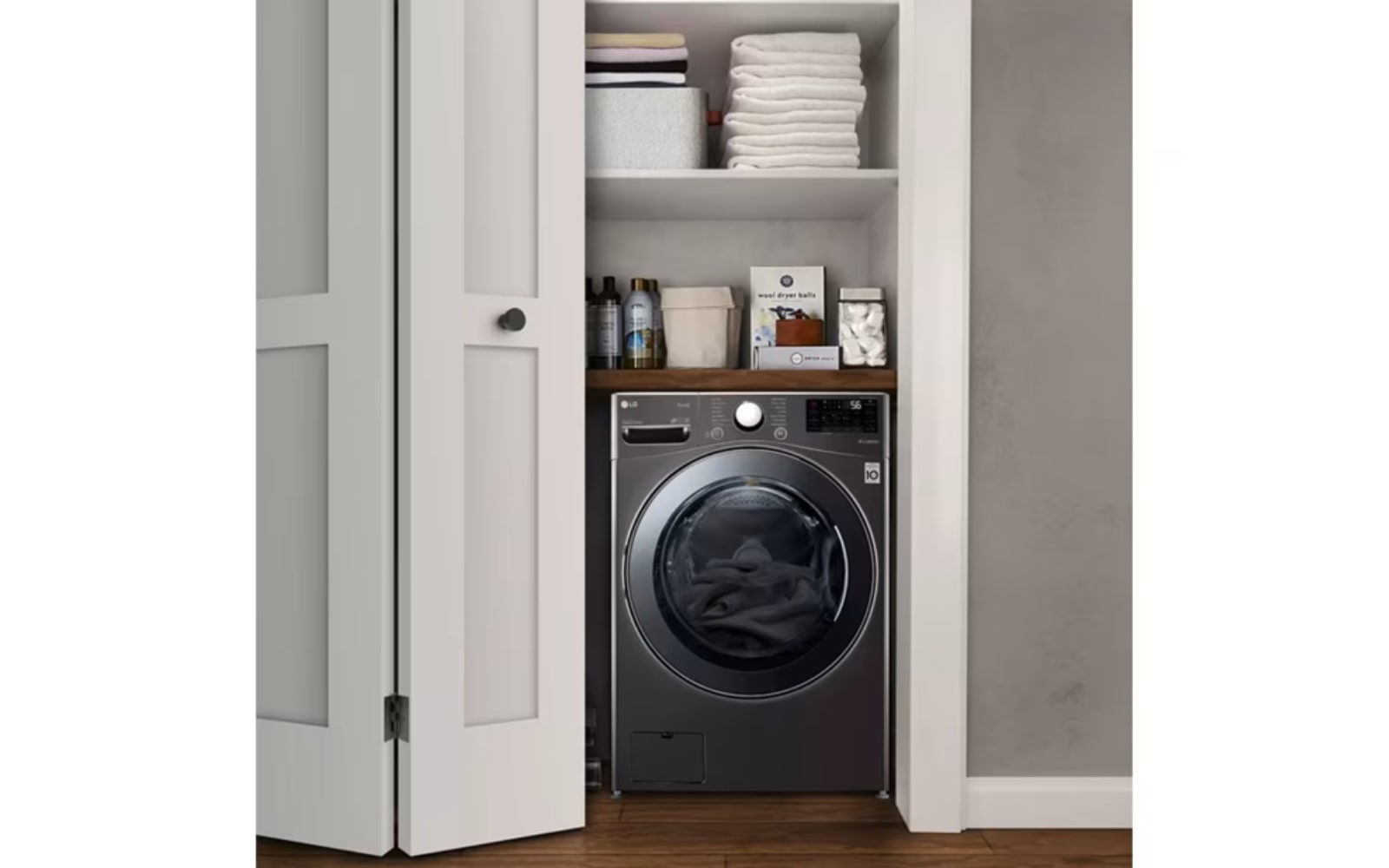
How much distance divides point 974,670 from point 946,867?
0.42m

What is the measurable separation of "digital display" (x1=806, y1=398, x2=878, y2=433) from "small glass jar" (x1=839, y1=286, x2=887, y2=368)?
0.11 metres

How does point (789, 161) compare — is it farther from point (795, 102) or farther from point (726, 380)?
point (726, 380)

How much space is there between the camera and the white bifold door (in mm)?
1994

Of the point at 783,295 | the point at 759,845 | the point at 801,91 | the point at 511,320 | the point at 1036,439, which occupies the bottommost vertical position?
the point at 759,845

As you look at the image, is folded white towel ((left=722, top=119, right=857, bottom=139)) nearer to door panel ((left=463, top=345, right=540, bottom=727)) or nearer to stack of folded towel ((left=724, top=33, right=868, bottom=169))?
stack of folded towel ((left=724, top=33, right=868, bottom=169))

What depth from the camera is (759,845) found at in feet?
6.86

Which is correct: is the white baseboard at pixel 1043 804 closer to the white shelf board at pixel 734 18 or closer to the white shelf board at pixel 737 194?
the white shelf board at pixel 737 194

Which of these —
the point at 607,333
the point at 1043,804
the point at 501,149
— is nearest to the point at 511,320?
the point at 501,149

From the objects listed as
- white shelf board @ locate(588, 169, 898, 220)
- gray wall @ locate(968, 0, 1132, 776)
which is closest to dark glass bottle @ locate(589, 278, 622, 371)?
white shelf board @ locate(588, 169, 898, 220)

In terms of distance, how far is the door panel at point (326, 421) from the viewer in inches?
78.3

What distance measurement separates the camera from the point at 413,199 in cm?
201

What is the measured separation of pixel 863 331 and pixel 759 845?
1158 mm
